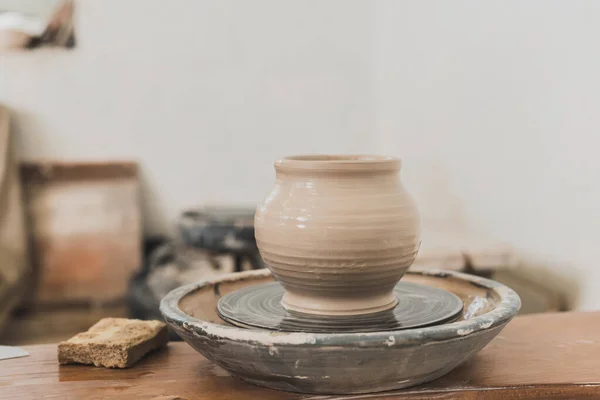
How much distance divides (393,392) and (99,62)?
2500 millimetres

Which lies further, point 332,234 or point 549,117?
point 549,117

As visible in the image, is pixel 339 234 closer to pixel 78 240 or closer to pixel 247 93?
pixel 78 240

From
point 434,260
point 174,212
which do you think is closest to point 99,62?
point 174,212

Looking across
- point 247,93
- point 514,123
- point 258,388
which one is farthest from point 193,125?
point 258,388

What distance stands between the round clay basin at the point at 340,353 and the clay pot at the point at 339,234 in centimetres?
15

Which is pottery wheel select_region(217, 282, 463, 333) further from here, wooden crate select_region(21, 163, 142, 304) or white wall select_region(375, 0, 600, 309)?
wooden crate select_region(21, 163, 142, 304)

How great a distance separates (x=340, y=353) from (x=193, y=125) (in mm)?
2399

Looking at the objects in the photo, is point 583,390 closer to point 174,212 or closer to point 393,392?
point 393,392

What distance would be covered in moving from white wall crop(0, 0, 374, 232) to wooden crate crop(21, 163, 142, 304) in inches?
7.0

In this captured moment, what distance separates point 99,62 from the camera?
279 centimetres

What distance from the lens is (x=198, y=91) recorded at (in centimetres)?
290

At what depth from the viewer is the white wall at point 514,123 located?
136 cm

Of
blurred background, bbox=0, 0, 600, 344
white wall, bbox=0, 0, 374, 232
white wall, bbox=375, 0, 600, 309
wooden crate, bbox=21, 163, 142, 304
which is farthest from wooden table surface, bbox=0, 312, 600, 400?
white wall, bbox=0, 0, 374, 232

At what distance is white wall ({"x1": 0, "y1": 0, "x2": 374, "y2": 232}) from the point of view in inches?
109
